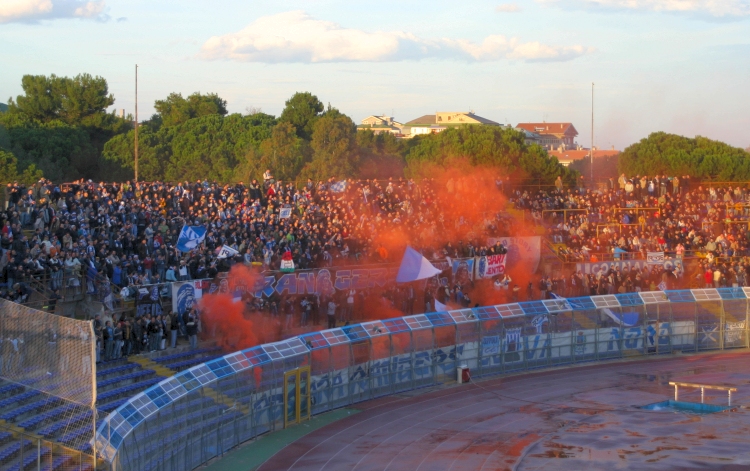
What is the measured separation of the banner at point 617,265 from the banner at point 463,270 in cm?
607

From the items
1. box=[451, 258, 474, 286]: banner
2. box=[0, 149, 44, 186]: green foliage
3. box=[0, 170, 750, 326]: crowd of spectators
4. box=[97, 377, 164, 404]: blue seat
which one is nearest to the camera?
box=[97, 377, 164, 404]: blue seat

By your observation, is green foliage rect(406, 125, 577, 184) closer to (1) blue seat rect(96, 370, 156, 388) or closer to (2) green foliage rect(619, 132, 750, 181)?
(2) green foliage rect(619, 132, 750, 181)

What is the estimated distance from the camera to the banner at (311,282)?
91.4ft

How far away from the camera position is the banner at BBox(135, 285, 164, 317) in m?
25.7

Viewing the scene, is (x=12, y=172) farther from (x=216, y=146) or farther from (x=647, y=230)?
(x=647, y=230)

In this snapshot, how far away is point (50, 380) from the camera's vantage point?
1421 cm

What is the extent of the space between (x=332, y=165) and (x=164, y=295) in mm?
33739

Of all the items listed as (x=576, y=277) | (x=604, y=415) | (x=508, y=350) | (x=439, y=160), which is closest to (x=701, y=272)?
(x=576, y=277)

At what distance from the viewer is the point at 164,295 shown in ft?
86.8

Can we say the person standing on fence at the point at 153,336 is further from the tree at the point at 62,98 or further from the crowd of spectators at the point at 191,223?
the tree at the point at 62,98

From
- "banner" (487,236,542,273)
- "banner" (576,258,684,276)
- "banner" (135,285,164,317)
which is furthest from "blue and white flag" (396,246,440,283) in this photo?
"banner" (576,258,684,276)

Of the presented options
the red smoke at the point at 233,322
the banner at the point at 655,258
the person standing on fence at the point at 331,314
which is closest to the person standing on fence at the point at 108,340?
the red smoke at the point at 233,322

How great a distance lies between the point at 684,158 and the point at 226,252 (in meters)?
39.5

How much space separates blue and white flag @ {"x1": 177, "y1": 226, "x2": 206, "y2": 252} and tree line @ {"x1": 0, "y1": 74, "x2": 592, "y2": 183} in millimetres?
23630
